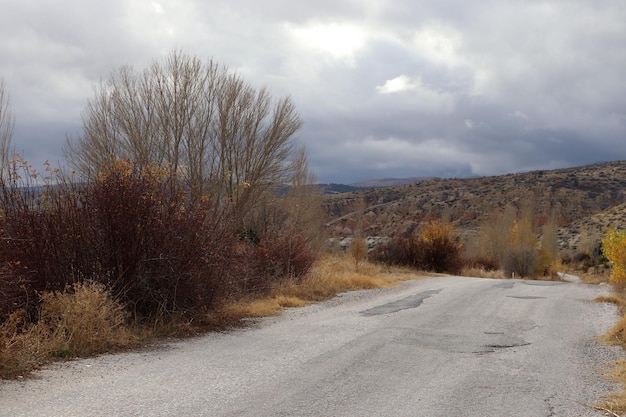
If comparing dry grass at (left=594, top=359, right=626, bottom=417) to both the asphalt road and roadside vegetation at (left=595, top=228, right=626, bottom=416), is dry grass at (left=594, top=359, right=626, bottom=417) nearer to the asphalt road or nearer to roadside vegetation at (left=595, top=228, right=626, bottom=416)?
roadside vegetation at (left=595, top=228, right=626, bottom=416)

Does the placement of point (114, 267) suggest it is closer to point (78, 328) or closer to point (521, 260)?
point (78, 328)

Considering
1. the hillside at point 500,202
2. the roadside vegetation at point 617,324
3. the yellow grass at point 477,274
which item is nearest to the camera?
the roadside vegetation at point 617,324

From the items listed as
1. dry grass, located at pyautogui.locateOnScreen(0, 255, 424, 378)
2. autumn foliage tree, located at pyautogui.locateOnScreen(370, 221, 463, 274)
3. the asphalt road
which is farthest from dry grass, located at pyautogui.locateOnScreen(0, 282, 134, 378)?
autumn foliage tree, located at pyautogui.locateOnScreen(370, 221, 463, 274)

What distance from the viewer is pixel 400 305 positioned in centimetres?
1483

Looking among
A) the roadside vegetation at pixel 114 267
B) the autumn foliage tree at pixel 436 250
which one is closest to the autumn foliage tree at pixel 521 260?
the autumn foliage tree at pixel 436 250

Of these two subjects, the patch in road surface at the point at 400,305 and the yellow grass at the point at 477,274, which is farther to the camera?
the yellow grass at the point at 477,274

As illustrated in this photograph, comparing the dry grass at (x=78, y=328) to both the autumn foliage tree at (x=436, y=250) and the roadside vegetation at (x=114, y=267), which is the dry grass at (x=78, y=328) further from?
the autumn foliage tree at (x=436, y=250)

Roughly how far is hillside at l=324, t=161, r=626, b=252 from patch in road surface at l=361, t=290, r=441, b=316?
4480 centimetres

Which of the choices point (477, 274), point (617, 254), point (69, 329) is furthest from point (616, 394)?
point (477, 274)

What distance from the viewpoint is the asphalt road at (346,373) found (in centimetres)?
604

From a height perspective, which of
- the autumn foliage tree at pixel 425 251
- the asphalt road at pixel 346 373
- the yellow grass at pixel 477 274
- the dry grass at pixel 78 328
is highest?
the dry grass at pixel 78 328

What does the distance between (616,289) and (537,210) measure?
55.7 metres

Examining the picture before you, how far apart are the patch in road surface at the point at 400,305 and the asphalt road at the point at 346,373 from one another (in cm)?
76

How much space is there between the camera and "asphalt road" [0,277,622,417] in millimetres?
6043
